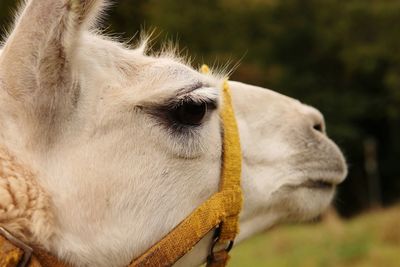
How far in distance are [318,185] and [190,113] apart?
90cm

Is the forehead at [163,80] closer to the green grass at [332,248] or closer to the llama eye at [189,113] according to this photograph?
the llama eye at [189,113]

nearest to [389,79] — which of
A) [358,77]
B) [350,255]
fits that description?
[358,77]

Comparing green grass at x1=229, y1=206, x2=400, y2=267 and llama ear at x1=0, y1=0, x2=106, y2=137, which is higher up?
llama ear at x1=0, y1=0, x2=106, y2=137

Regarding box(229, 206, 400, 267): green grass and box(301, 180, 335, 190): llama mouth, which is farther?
box(229, 206, 400, 267): green grass

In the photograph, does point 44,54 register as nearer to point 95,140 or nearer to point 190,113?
point 95,140

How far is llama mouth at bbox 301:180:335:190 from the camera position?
275cm

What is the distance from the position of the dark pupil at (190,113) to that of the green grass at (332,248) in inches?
183

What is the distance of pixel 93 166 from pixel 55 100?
0.77ft

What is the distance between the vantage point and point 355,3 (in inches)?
993

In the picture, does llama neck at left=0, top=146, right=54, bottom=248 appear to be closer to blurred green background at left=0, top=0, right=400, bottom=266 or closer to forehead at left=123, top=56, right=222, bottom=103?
forehead at left=123, top=56, right=222, bottom=103

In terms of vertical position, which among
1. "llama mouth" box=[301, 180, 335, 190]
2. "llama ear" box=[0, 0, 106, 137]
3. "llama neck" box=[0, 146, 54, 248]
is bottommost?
"llama mouth" box=[301, 180, 335, 190]

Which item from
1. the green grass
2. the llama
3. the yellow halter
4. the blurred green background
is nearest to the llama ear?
the llama

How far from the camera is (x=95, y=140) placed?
2.02 m

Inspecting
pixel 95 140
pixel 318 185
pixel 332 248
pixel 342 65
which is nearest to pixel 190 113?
pixel 95 140
